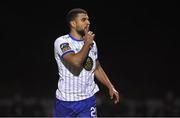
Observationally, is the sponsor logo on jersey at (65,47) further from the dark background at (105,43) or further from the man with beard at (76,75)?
the dark background at (105,43)

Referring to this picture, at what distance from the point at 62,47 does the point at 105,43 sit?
4502 millimetres

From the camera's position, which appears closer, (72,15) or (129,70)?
(72,15)

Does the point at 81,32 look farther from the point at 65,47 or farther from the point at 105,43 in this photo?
the point at 105,43

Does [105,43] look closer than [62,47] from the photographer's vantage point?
No

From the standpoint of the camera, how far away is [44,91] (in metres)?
8.91

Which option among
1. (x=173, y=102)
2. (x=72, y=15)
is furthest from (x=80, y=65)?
(x=173, y=102)

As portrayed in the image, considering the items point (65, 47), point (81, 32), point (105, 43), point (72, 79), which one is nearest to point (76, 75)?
point (72, 79)

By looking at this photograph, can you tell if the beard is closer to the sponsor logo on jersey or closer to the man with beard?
the man with beard

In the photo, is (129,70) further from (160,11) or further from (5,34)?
(5,34)

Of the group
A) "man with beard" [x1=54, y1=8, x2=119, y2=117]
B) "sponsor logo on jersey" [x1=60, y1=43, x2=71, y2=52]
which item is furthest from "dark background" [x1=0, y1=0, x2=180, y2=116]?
"sponsor logo on jersey" [x1=60, y1=43, x2=71, y2=52]

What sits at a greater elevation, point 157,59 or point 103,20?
point 103,20

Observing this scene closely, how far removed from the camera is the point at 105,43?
30.0 feet

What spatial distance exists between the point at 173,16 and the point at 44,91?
7.35 feet

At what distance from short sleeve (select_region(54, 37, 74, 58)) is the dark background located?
13.7 feet
